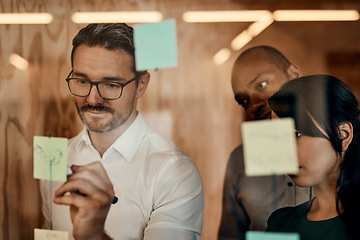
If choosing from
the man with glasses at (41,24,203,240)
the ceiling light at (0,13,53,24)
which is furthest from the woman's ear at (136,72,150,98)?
the ceiling light at (0,13,53,24)

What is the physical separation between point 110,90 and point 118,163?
0.21 m

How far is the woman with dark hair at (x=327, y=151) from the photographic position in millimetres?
981

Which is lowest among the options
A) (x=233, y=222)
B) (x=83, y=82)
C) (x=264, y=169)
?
(x=233, y=222)

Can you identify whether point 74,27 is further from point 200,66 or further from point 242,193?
point 242,193

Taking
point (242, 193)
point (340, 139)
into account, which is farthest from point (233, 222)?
point (340, 139)

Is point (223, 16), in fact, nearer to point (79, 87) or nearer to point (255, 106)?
point (255, 106)

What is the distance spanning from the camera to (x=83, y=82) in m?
1.08

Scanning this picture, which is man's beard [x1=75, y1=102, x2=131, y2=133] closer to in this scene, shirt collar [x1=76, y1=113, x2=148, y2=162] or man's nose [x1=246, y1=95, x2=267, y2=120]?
shirt collar [x1=76, y1=113, x2=148, y2=162]

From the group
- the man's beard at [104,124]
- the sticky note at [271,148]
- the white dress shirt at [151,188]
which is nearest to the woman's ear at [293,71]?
the sticky note at [271,148]

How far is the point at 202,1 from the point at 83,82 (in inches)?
16.2

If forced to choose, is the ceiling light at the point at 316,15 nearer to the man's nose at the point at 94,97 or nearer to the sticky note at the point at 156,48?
the sticky note at the point at 156,48

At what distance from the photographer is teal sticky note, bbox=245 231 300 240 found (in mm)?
1016

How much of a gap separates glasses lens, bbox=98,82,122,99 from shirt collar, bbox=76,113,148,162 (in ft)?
0.29

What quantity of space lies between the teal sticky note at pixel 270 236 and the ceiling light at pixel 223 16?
0.59 meters
